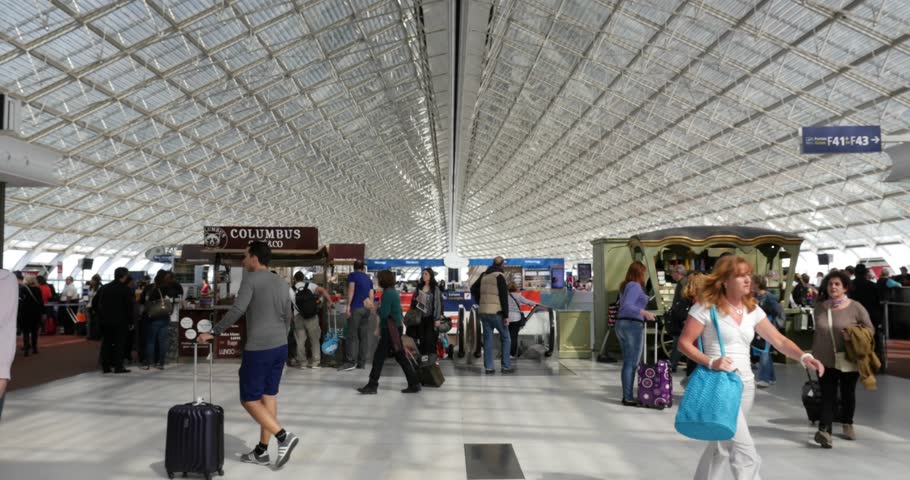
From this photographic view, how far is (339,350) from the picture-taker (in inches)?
450

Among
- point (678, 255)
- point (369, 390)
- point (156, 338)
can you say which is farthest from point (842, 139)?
point (156, 338)

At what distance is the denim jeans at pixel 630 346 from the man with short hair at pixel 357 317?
3.86m

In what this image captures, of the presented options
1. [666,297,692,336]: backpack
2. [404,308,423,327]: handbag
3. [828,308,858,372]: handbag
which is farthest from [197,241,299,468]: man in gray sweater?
[404,308,423,327]: handbag

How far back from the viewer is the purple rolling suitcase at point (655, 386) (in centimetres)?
703

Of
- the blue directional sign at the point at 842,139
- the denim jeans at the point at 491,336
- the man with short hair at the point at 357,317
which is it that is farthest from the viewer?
the blue directional sign at the point at 842,139

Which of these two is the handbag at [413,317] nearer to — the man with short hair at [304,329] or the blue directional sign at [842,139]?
the man with short hair at [304,329]

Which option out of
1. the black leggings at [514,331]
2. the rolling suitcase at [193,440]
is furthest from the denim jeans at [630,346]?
the rolling suitcase at [193,440]

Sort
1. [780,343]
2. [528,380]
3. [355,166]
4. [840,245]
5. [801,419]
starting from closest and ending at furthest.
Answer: [780,343]
[801,419]
[528,380]
[840,245]
[355,166]

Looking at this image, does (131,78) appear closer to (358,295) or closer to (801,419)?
(358,295)

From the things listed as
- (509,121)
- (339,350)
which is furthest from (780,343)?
(509,121)

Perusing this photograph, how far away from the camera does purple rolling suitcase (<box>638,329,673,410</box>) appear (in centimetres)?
703

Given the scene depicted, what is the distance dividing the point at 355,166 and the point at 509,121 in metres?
12.7

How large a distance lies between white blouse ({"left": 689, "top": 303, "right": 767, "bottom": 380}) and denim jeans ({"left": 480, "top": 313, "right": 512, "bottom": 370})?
6.13 metres

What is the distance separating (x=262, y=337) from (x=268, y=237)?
25.5 ft
